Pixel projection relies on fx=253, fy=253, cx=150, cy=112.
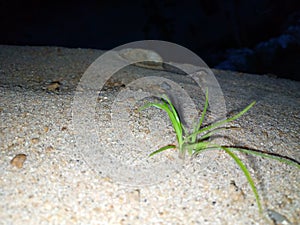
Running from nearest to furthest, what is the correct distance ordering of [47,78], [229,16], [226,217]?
[226,217]
[47,78]
[229,16]

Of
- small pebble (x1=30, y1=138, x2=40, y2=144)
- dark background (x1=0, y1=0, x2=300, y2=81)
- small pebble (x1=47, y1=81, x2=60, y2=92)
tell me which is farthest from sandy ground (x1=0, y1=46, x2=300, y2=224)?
dark background (x1=0, y1=0, x2=300, y2=81)

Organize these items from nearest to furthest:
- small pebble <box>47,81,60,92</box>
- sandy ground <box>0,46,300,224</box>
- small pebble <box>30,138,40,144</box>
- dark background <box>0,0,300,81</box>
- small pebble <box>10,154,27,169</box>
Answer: sandy ground <box>0,46,300,224</box> → small pebble <box>10,154,27,169</box> → small pebble <box>30,138,40,144</box> → small pebble <box>47,81,60,92</box> → dark background <box>0,0,300,81</box>

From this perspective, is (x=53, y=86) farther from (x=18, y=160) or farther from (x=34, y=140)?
(x=18, y=160)

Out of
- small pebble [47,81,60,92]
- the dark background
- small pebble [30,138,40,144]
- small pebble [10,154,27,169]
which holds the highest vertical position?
the dark background

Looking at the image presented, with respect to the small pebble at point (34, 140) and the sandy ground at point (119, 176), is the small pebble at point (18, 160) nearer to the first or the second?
the sandy ground at point (119, 176)

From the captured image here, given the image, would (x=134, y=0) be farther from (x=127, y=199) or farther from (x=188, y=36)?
(x=127, y=199)

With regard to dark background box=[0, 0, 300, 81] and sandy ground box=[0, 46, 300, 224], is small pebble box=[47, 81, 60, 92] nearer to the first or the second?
sandy ground box=[0, 46, 300, 224]

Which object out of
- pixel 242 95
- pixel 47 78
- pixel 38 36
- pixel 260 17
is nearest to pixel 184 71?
pixel 242 95

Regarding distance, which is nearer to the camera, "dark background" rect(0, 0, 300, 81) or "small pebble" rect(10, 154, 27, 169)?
"small pebble" rect(10, 154, 27, 169)
